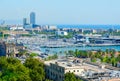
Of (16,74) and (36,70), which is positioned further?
(36,70)

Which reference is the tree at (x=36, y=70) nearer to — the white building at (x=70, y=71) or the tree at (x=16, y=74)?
the tree at (x=16, y=74)

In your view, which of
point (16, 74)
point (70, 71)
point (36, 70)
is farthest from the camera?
point (36, 70)

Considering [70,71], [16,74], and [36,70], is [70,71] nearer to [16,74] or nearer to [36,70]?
[36,70]

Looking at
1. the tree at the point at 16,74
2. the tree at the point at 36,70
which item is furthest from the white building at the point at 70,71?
the tree at the point at 16,74

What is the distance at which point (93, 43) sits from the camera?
87.2m

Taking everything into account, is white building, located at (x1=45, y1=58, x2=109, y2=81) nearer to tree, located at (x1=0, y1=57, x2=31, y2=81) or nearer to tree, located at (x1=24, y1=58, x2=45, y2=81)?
tree, located at (x1=24, y1=58, x2=45, y2=81)

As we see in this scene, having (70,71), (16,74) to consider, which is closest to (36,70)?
(16,74)

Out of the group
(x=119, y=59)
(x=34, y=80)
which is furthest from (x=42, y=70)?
(x=119, y=59)

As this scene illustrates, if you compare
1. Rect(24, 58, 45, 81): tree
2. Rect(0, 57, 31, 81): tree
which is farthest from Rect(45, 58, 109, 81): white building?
Rect(0, 57, 31, 81): tree

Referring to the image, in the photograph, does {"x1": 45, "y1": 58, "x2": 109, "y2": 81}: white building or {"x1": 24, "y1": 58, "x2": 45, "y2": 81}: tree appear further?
{"x1": 24, "y1": 58, "x2": 45, "y2": 81}: tree

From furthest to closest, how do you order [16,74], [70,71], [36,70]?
1. [36,70]
2. [70,71]
3. [16,74]

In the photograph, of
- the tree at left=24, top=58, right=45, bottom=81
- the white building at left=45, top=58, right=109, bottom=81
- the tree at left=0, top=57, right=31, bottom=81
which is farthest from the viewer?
the tree at left=24, top=58, right=45, bottom=81

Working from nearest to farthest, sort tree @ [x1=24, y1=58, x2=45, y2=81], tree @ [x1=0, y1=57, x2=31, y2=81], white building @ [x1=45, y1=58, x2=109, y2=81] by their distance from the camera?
white building @ [x1=45, y1=58, x2=109, y2=81] < tree @ [x1=0, y1=57, x2=31, y2=81] < tree @ [x1=24, y1=58, x2=45, y2=81]

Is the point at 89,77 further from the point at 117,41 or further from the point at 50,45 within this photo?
the point at 117,41
